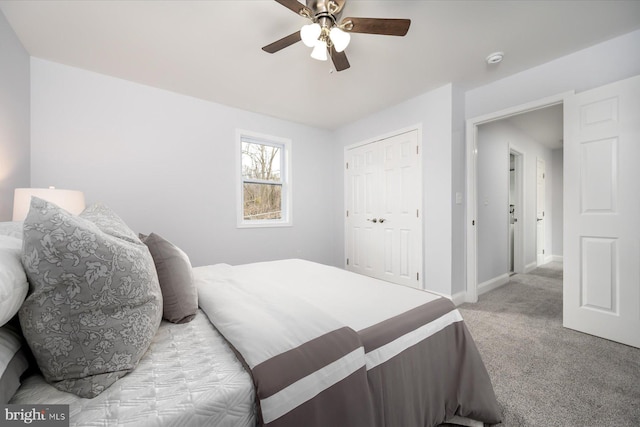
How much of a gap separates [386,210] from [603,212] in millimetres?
2062

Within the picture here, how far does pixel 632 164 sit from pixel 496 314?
Result: 171 cm

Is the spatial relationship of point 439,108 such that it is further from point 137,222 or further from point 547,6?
point 137,222

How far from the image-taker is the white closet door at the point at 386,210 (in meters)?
3.19

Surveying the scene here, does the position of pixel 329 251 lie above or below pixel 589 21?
below

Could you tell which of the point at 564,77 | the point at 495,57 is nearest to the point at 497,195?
the point at 564,77

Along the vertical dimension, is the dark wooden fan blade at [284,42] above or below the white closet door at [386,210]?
above

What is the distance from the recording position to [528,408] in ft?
4.43

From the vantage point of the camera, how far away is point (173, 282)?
1.08 meters

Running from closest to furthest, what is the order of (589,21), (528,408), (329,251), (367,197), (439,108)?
(528,408) → (589,21) → (439,108) → (367,197) → (329,251)

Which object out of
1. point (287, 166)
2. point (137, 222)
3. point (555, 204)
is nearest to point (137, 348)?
point (137, 222)

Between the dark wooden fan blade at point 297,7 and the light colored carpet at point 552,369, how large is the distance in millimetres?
2599

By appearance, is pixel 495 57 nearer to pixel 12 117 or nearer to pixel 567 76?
pixel 567 76

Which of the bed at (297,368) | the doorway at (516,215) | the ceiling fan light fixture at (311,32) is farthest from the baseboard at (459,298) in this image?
the ceiling fan light fixture at (311,32)

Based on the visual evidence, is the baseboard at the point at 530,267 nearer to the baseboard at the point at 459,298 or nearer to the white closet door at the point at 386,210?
the baseboard at the point at 459,298
